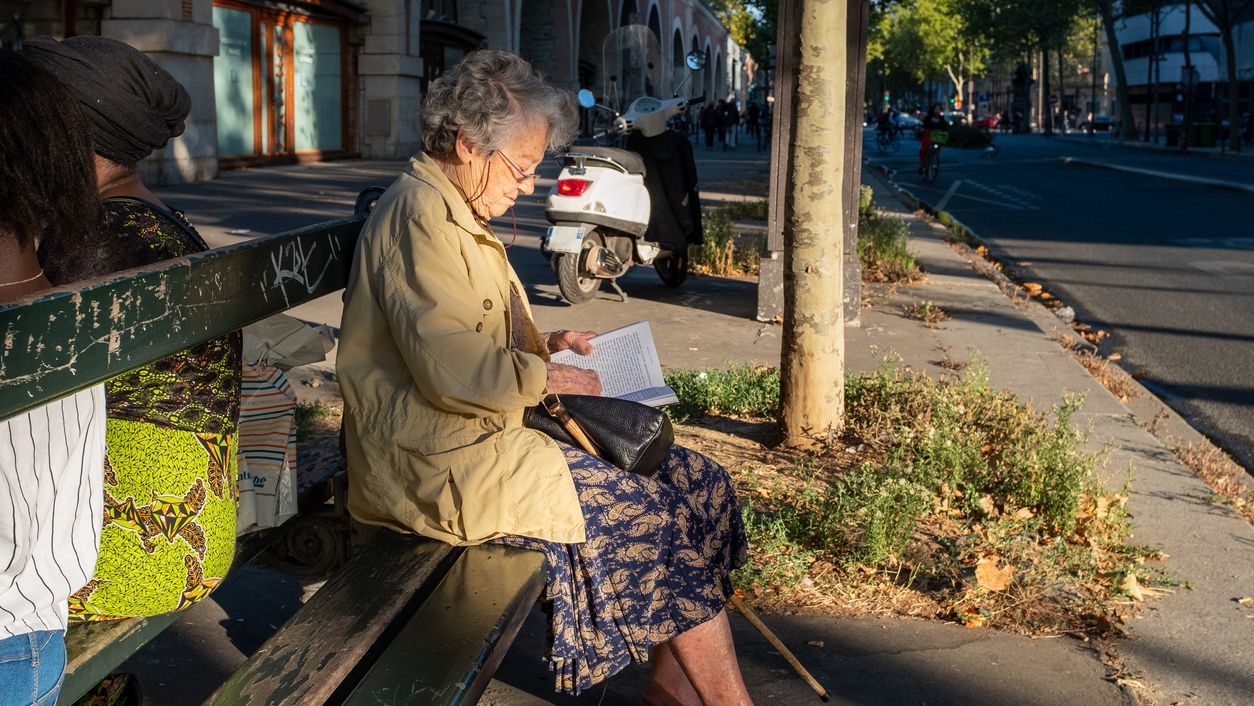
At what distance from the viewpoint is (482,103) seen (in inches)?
116

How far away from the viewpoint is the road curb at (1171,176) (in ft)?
75.6

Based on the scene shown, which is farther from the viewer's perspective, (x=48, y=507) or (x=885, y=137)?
(x=885, y=137)

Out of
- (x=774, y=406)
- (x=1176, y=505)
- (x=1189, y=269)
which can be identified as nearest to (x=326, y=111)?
(x=1189, y=269)

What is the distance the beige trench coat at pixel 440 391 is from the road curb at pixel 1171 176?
22.1m

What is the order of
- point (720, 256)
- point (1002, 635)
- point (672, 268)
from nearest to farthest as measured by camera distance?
point (1002, 635)
point (672, 268)
point (720, 256)

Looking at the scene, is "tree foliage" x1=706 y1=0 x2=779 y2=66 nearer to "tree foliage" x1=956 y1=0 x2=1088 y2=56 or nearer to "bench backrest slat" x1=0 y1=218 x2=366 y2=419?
"bench backrest slat" x1=0 y1=218 x2=366 y2=419

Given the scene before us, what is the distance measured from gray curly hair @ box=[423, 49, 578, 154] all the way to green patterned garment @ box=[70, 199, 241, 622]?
2.10 ft

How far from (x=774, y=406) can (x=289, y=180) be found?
15.2 metres

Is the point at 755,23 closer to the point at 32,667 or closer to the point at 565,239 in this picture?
the point at 565,239

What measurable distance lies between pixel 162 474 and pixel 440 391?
1.80 ft

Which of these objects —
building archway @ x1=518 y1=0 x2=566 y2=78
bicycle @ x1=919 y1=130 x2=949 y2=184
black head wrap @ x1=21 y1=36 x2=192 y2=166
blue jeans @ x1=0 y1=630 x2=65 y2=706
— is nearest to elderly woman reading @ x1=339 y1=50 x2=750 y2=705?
black head wrap @ x1=21 y1=36 x2=192 y2=166

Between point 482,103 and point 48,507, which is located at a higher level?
point 482,103

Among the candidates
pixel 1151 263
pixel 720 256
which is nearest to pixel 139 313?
pixel 720 256

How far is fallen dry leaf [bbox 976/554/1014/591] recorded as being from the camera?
3.75 m
